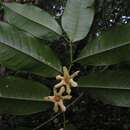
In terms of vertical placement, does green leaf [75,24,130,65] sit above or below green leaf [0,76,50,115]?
above

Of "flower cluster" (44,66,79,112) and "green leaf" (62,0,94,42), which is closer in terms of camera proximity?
"flower cluster" (44,66,79,112)

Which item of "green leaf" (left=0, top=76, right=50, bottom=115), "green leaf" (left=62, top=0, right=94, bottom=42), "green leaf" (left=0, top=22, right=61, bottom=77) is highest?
"green leaf" (left=62, top=0, right=94, bottom=42)

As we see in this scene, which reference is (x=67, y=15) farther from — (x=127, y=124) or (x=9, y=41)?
(x=127, y=124)

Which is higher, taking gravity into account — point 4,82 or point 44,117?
point 4,82

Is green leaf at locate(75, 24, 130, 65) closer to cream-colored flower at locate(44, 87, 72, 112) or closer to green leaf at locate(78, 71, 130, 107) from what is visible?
green leaf at locate(78, 71, 130, 107)

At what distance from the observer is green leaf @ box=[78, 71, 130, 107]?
3.58 ft

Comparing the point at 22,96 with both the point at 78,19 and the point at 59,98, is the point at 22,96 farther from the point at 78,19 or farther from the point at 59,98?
the point at 78,19

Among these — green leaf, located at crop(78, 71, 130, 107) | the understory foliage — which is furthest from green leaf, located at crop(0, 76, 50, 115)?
green leaf, located at crop(78, 71, 130, 107)

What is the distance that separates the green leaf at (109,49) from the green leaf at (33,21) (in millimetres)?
128

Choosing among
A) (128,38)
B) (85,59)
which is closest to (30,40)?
(85,59)

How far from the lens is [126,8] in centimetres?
207

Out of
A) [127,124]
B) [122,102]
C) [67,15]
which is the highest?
[67,15]

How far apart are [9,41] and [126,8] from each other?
1.13 m

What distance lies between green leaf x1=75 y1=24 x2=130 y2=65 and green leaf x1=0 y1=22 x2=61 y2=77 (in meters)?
0.09
